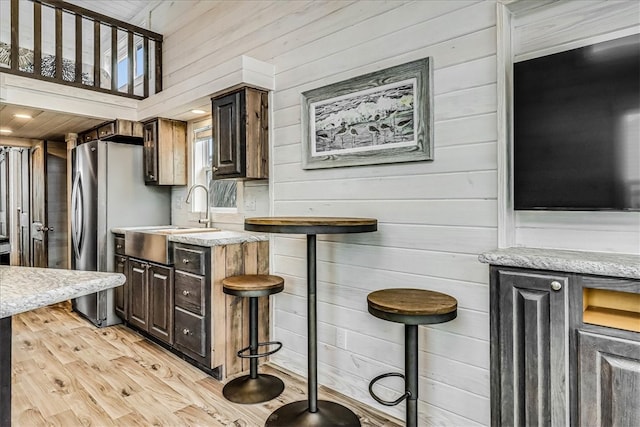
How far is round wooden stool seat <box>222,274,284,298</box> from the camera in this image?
7.82ft

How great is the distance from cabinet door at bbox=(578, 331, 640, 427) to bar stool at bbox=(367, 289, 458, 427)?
48cm

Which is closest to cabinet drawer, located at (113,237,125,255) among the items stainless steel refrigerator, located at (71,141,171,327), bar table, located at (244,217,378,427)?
stainless steel refrigerator, located at (71,141,171,327)

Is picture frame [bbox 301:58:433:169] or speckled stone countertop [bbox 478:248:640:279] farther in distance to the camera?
picture frame [bbox 301:58:433:169]

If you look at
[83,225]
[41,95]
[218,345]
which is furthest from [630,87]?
[83,225]

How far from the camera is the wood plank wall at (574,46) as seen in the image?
60.6 inches

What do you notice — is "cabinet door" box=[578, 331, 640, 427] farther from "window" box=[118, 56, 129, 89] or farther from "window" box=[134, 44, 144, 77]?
"window" box=[118, 56, 129, 89]

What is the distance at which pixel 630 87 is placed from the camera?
143cm

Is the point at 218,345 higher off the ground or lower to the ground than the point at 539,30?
lower

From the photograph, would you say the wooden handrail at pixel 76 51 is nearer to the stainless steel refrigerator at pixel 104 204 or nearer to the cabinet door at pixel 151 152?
the cabinet door at pixel 151 152

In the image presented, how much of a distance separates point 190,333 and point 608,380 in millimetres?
2465

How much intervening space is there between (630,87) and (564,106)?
0.22 metres

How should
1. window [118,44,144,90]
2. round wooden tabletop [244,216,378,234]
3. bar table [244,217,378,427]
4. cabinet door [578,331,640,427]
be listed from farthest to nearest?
window [118,44,144,90] → bar table [244,217,378,427] → round wooden tabletop [244,216,378,234] → cabinet door [578,331,640,427]

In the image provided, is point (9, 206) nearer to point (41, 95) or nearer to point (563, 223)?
point (41, 95)

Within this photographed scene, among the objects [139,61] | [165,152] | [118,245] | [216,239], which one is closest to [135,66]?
[139,61]
